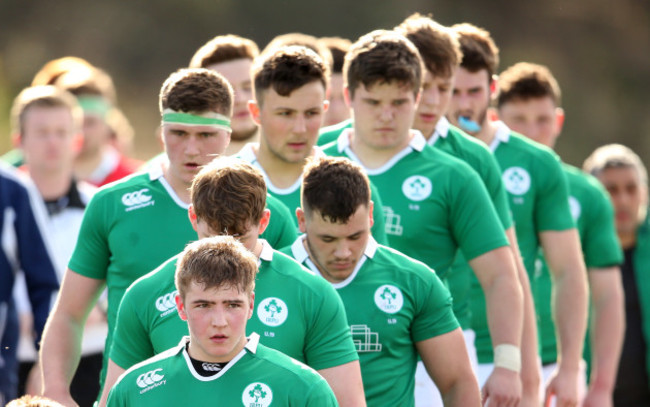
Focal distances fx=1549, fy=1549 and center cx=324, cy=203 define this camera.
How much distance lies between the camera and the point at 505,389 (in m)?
7.42

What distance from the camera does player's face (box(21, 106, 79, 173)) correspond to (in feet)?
33.7

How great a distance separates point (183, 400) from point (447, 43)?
11.2 feet

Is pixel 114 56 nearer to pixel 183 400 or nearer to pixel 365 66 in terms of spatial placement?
pixel 365 66

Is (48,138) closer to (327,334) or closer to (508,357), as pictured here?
(508,357)

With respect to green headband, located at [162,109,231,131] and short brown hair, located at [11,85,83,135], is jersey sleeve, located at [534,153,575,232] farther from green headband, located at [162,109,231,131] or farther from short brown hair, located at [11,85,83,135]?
short brown hair, located at [11,85,83,135]

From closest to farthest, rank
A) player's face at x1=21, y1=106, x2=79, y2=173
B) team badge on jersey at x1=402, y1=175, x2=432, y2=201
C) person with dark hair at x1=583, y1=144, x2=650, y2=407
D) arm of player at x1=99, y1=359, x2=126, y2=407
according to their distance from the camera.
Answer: arm of player at x1=99, y1=359, x2=126, y2=407, team badge on jersey at x1=402, y1=175, x2=432, y2=201, player's face at x1=21, y1=106, x2=79, y2=173, person with dark hair at x1=583, y1=144, x2=650, y2=407

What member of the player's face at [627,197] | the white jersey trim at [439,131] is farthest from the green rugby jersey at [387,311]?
the player's face at [627,197]

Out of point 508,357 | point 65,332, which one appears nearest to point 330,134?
point 508,357

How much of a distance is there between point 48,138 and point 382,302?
14.7ft

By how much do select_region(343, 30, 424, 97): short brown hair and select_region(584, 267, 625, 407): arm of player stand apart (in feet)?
11.3

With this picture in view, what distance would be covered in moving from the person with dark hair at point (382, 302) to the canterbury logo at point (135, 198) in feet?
2.49

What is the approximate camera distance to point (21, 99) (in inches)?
422

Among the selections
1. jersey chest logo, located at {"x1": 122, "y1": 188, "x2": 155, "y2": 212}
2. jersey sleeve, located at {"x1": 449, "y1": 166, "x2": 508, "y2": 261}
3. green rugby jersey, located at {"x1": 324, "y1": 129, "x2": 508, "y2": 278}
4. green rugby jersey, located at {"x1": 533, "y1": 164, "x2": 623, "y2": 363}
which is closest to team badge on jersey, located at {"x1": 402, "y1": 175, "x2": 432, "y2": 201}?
green rugby jersey, located at {"x1": 324, "y1": 129, "x2": 508, "y2": 278}

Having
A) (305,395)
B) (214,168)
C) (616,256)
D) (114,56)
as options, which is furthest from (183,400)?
(114,56)
